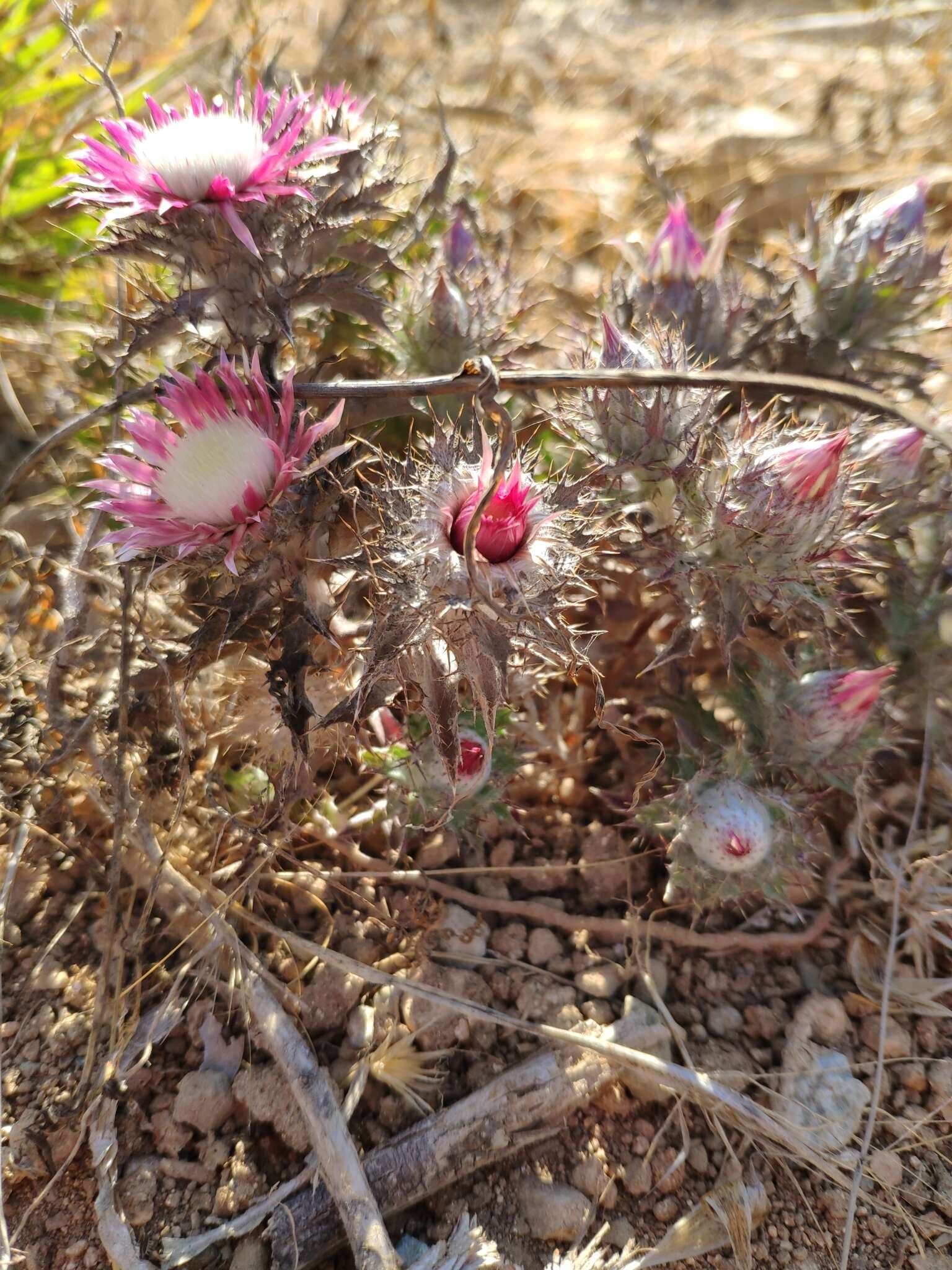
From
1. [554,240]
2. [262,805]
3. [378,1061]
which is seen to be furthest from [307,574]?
[554,240]

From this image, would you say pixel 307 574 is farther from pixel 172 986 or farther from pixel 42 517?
pixel 42 517

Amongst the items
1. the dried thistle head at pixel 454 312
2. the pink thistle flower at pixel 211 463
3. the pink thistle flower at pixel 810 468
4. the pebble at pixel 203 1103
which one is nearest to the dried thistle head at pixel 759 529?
the pink thistle flower at pixel 810 468

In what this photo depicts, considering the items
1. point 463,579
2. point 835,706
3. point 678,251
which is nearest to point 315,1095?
point 463,579

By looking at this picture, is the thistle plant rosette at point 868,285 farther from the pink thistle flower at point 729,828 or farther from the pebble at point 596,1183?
the pebble at point 596,1183

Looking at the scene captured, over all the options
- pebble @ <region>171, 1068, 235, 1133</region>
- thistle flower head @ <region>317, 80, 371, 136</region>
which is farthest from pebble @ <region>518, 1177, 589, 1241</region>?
thistle flower head @ <region>317, 80, 371, 136</region>

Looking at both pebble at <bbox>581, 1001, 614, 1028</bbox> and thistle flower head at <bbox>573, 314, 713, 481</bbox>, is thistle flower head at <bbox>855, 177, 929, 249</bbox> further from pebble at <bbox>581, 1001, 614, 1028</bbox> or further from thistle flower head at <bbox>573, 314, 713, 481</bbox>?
pebble at <bbox>581, 1001, 614, 1028</bbox>

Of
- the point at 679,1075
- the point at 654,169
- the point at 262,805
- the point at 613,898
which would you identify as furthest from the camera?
the point at 654,169
